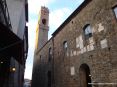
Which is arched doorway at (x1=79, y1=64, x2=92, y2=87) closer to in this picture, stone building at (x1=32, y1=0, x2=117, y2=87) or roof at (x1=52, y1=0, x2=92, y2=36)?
stone building at (x1=32, y1=0, x2=117, y2=87)

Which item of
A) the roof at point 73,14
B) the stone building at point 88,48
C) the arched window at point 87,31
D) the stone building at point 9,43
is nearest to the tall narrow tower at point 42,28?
the roof at point 73,14

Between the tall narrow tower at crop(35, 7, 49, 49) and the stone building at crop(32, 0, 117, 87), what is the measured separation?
12.3 meters

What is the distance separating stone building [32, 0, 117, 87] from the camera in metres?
8.91

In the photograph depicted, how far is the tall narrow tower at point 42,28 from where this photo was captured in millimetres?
28422

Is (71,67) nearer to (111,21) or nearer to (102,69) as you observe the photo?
(102,69)

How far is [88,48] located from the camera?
1074cm

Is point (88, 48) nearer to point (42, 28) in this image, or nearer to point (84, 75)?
point (84, 75)

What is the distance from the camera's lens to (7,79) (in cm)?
884

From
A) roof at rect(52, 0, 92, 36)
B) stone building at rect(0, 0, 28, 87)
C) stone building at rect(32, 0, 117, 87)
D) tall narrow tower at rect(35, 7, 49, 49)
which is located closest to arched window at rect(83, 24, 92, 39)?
stone building at rect(32, 0, 117, 87)

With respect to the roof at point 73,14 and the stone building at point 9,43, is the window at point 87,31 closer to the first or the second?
the roof at point 73,14

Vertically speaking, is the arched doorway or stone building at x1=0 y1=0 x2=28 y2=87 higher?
stone building at x1=0 y1=0 x2=28 y2=87

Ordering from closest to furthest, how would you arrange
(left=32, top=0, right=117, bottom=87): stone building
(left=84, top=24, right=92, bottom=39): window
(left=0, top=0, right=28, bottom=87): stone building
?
(left=0, top=0, right=28, bottom=87): stone building
(left=32, top=0, right=117, bottom=87): stone building
(left=84, top=24, right=92, bottom=39): window

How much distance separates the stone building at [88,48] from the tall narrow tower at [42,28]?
40.3ft

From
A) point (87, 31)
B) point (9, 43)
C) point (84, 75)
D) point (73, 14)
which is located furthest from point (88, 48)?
point (9, 43)
